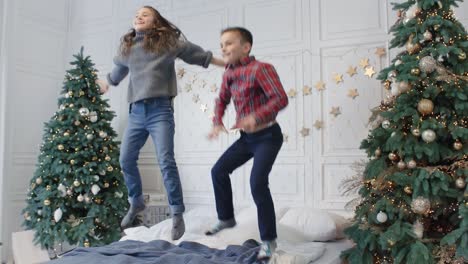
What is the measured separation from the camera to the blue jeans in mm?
2625

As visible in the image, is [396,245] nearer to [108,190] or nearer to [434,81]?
[434,81]

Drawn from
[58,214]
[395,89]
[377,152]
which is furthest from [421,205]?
[58,214]

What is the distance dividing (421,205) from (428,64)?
35.9 inches

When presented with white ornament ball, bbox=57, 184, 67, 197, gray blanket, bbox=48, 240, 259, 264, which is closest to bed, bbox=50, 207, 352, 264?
gray blanket, bbox=48, 240, 259, 264

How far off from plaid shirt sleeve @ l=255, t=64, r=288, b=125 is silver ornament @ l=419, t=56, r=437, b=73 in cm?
105

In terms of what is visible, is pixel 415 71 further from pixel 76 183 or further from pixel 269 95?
pixel 76 183

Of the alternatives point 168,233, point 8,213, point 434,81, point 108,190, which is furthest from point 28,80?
point 434,81

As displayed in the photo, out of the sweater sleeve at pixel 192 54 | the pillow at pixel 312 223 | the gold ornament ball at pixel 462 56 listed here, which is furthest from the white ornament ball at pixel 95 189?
the gold ornament ball at pixel 462 56

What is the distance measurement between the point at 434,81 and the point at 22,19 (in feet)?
16.2

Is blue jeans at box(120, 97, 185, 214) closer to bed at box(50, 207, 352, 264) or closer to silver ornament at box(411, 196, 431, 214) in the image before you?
bed at box(50, 207, 352, 264)

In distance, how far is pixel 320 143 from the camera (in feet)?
13.8

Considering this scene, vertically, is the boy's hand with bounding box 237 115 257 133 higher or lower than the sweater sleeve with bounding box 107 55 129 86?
lower

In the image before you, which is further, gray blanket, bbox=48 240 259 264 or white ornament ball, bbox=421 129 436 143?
white ornament ball, bbox=421 129 436 143

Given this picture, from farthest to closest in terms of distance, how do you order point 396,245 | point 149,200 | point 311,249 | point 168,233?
point 149,200 < point 168,233 < point 311,249 < point 396,245
